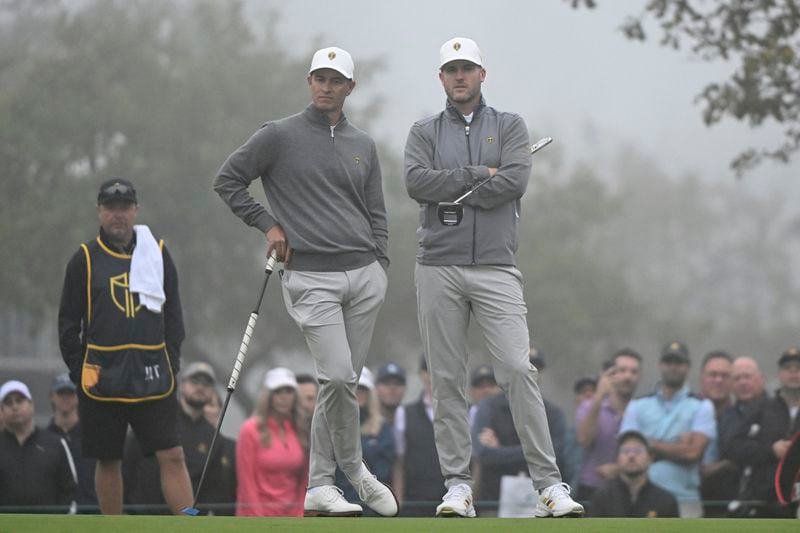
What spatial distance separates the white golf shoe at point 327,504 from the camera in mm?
8414

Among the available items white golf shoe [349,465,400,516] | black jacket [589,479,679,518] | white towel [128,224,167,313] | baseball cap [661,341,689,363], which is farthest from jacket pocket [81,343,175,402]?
baseball cap [661,341,689,363]

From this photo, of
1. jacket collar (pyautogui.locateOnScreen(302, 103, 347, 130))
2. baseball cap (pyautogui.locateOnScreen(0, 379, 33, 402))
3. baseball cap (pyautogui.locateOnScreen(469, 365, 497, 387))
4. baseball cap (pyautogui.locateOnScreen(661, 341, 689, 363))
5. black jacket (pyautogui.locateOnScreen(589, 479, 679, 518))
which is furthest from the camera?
baseball cap (pyautogui.locateOnScreen(469, 365, 497, 387))

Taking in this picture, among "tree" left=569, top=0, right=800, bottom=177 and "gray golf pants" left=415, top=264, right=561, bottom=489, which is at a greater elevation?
"tree" left=569, top=0, right=800, bottom=177

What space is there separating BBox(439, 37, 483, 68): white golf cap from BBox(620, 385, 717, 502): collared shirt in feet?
16.1

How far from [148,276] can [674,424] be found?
5.34m

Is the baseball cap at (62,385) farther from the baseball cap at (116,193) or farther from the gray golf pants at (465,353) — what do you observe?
the gray golf pants at (465,353)

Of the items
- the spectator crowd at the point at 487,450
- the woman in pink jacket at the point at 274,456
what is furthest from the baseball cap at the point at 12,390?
the woman in pink jacket at the point at 274,456

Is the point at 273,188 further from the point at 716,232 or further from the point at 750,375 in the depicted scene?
the point at 716,232

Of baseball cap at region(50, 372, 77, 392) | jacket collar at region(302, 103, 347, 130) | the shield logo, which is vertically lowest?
baseball cap at region(50, 372, 77, 392)

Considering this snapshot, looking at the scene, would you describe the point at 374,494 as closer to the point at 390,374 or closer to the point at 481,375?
the point at 390,374

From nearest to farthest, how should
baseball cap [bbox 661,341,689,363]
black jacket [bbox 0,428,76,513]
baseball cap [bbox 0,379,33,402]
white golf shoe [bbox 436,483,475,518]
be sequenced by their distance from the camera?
1. white golf shoe [bbox 436,483,475,518]
2. black jacket [bbox 0,428,76,513]
3. baseball cap [bbox 0,379,33,402]
4. baseball cap [bbox 661,341,689,363]

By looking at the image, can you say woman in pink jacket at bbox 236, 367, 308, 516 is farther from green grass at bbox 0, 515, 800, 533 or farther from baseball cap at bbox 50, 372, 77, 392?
green grass at bbox 0, 515, 800, 533

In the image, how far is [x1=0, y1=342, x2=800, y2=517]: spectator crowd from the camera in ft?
40.2

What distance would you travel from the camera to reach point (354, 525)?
692 centimetres
